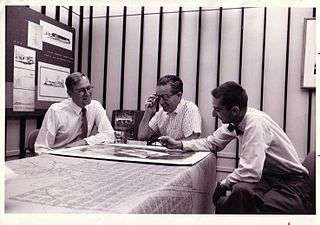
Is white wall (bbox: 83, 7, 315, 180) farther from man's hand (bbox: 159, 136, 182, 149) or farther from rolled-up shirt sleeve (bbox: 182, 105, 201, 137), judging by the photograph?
man's hand (bbox: 159, 136, 182, 149)

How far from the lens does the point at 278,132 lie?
84 centimetres

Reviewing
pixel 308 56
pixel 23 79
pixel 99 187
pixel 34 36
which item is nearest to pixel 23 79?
pixel 23 79

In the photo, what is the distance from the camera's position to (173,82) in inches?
51.1

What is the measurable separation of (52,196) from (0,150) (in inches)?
12.7

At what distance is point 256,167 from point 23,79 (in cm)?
82

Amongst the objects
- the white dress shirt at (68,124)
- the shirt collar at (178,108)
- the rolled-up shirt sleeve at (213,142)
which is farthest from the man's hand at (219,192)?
the shirt collar at (178,108)

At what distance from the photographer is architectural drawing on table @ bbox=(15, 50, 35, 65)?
100 centimetres

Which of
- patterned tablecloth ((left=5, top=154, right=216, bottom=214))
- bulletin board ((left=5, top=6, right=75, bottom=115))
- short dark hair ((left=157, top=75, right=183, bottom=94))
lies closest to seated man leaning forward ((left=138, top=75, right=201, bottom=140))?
short dark hair ((left=157, top=75, right=183, bottom=94))

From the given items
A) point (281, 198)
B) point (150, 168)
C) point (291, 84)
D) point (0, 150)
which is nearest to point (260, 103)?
point (291, 84)

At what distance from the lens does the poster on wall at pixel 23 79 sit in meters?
1.00

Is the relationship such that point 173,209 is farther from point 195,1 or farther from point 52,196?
point 195,1

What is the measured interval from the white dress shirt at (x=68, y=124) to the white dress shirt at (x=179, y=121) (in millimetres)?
228

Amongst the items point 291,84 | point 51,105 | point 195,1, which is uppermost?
point 195,1

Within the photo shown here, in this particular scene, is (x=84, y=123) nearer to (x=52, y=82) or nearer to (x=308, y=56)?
(x=52, y=82)
